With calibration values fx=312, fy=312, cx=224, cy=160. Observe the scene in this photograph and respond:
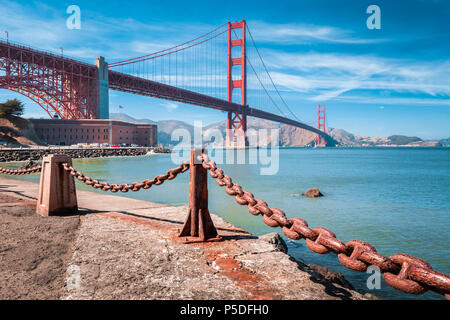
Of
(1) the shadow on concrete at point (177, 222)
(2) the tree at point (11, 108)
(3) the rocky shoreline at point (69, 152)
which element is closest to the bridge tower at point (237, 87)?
(3) the rocky shoreline at point (69, 152)

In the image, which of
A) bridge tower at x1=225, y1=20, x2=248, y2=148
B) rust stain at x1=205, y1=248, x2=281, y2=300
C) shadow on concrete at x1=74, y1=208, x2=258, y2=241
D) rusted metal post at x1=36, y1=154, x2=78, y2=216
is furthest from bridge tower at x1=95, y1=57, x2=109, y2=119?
rust stain at x1=205, y1=248, x2=281, y2=300

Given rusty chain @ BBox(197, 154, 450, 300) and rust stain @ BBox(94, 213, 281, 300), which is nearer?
rusty chain @ BBox(197, 154, 450, 300)

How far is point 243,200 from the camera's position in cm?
230

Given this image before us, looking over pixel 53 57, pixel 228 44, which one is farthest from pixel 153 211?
pixel 228 44

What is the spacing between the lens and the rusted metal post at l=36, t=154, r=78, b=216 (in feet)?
12.5

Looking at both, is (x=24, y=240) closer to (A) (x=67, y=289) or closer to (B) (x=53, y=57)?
(A) (x=67, y=289)

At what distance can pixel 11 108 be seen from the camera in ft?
149

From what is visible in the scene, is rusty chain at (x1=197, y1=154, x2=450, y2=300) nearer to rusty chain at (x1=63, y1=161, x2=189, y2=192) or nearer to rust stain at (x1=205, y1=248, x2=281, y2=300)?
rust stain at (x1=205, y1=248, x2=281, y2=300)

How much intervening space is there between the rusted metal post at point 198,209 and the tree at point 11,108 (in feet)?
172

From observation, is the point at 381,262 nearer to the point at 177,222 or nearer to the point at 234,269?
the point at 234,269

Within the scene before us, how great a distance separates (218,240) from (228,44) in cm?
6328

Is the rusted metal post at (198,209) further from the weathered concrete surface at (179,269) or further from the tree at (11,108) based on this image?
the tree at (11,108)

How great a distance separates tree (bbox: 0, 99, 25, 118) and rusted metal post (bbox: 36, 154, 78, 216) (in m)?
50.5

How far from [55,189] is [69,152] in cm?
3575
